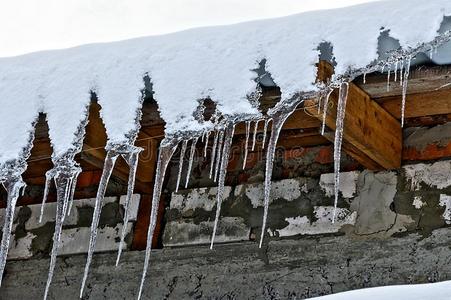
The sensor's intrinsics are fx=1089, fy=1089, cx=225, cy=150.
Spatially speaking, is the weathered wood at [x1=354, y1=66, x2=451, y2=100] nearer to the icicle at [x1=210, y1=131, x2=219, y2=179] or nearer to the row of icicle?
the row of icicle

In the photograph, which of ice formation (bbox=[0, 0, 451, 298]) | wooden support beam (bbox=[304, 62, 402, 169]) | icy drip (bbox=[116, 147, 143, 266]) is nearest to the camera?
ice formation (bbox=[0, 0, 451, 298])

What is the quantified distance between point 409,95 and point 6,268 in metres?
2.06

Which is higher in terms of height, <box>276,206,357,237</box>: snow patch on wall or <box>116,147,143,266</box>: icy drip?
<box>116,147,143,266</box>: icy drip

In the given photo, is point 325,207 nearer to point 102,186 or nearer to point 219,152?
point 219,152

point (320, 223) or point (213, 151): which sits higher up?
point (213, 151)

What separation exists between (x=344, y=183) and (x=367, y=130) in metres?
0.43

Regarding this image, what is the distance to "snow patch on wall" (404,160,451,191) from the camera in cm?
421

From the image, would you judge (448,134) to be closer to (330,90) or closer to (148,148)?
(330,90)

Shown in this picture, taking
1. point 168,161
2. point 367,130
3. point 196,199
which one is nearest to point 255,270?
point 196,199

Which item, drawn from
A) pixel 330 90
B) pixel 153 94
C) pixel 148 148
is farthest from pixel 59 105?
pixel 330 90

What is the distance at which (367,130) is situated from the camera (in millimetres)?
4012

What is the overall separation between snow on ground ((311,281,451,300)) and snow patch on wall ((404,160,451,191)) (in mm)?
719

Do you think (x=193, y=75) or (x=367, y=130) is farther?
(x=367, y=130)

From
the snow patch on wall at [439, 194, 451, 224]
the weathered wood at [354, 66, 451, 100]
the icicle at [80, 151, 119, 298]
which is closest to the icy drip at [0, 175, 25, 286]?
the icicle at [80, 151, 119, 298]
